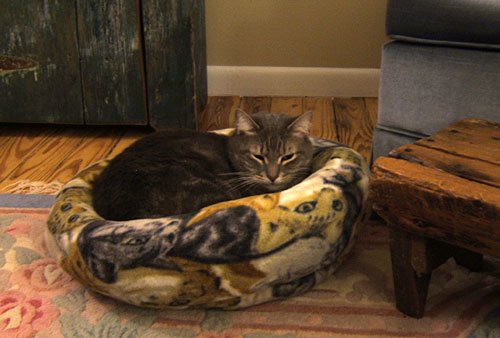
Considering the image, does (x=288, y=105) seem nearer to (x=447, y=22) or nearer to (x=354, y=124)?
(x=354, y=124)

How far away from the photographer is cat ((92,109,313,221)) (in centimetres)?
120

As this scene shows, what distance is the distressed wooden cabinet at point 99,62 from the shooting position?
6.29 ft

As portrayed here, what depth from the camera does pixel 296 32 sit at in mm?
2486

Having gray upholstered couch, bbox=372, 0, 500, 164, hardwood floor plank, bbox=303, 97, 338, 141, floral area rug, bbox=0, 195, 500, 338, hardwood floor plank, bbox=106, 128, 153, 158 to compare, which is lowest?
floral area rug, bbox=0, 195, 500, 338

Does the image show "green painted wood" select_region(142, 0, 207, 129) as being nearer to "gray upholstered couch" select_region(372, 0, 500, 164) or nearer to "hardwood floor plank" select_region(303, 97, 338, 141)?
"hardwood floor plank" select_region(303, 97, 338, 141)

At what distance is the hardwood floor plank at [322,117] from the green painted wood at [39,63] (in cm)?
99

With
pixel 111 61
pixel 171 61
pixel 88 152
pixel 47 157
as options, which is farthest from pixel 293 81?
pixel 47 157

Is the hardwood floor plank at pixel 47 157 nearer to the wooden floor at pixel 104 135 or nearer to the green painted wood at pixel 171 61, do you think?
the wooden floor at pixel 104 135

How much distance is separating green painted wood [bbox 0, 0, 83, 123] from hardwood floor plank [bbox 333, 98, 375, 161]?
1.10 m

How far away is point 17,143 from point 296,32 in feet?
4.42

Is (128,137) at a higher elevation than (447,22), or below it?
below

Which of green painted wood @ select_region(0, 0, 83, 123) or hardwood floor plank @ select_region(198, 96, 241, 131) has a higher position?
green painted wood @ select_region(0, 0, 83, 123)

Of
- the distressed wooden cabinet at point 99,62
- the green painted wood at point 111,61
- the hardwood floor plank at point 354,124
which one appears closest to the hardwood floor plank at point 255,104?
the hardwood floor plank at point 354,124

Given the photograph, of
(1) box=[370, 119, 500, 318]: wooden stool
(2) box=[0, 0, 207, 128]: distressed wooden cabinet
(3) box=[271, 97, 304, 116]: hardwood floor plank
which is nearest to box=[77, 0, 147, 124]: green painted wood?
(2) box=[0, 0, 207, 128]: distressed wooden cabinet
